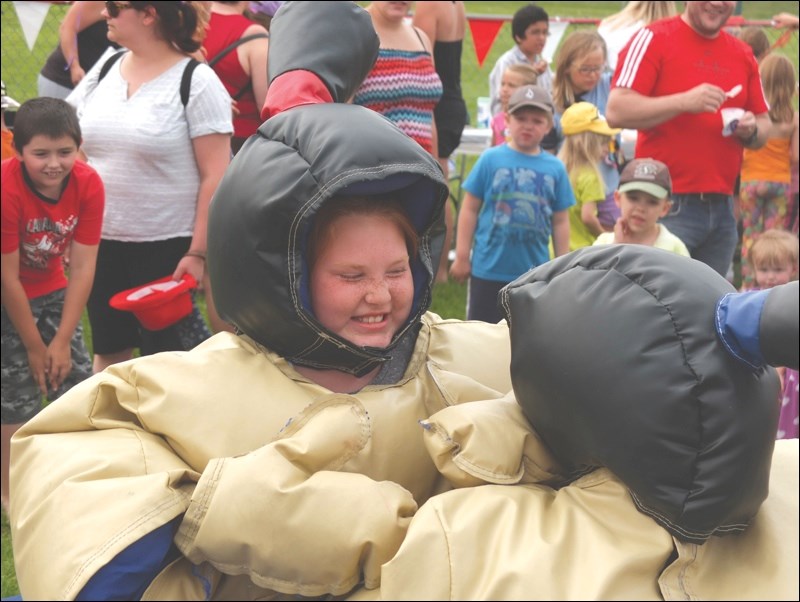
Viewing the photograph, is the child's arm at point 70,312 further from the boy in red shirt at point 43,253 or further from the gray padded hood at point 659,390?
the gray padded hood at point 659,390

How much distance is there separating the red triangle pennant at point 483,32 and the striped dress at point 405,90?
480 cm

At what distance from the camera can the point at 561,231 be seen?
461cm

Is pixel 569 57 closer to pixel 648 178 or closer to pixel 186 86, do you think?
pixel 648 178

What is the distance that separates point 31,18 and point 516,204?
428 cm

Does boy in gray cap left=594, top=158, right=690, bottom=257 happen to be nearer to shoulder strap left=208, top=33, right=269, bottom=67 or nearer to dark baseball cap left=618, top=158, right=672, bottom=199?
dark baseball cap left=618, top=158, right=672, bottom=199

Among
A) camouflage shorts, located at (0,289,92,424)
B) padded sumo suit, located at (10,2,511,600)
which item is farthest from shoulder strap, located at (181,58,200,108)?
padded sumo suit, located at (10,2,511,600)

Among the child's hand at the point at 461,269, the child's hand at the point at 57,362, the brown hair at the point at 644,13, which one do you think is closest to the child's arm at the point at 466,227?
the child's hand at the point at 461,269

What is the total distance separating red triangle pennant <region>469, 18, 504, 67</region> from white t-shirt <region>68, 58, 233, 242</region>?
5697 millimetres

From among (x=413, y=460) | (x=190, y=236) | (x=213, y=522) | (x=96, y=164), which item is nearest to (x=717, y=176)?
(x=190, y=236)

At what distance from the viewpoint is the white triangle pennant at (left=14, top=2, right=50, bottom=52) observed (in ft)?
23.1

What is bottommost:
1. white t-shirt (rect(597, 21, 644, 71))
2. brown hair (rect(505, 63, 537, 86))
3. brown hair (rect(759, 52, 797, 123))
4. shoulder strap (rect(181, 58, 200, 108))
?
brown hair (rect(759, 52, 797, 123))

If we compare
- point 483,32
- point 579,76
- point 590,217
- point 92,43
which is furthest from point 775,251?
point 483,32

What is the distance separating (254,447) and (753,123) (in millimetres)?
3341

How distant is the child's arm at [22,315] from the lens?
3.38 m
